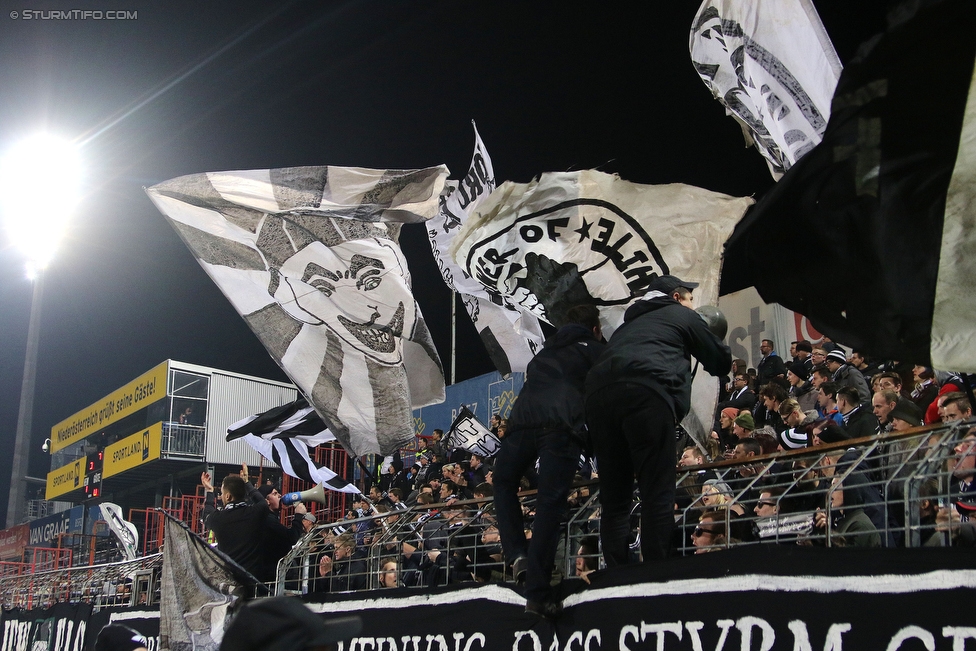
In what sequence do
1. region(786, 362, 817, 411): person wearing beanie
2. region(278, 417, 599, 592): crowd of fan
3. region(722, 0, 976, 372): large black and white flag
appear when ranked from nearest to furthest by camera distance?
1. region(722, 0, 976, 372): large black and white flag
2. region(278, 417, 599, 592): crowd of fan
3. region(786, 362, 817, 411): person wearing beanie

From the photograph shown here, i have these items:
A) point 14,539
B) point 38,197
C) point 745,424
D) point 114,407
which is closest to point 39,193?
point 38,197

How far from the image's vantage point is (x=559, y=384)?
5.23m

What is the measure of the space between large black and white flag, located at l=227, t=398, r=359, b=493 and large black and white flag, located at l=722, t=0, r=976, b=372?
8.86 metres

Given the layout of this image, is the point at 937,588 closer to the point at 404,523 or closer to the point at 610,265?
the point at 610,265

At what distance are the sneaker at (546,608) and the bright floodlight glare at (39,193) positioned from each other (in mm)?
24113

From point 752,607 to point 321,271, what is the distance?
5993 millimetres

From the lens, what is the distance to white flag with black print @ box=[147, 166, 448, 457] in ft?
29.3

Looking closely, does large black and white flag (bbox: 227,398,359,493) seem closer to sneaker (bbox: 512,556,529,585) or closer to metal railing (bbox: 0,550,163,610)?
metal railing (bbox: 0,550,163,610)

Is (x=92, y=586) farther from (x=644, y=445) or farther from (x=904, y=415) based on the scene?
(x=904, y=415)

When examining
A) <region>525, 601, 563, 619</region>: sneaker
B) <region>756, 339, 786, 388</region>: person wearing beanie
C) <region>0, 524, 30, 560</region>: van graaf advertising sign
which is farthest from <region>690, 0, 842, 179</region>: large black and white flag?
<region>0, 524, 30, 560</region>: van graaf advertising sign

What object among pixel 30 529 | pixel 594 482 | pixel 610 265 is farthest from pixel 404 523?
pixel 30 529

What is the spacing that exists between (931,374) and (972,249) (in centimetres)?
606

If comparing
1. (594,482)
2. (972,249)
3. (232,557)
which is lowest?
(232,557)

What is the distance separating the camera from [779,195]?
11.8 feet
